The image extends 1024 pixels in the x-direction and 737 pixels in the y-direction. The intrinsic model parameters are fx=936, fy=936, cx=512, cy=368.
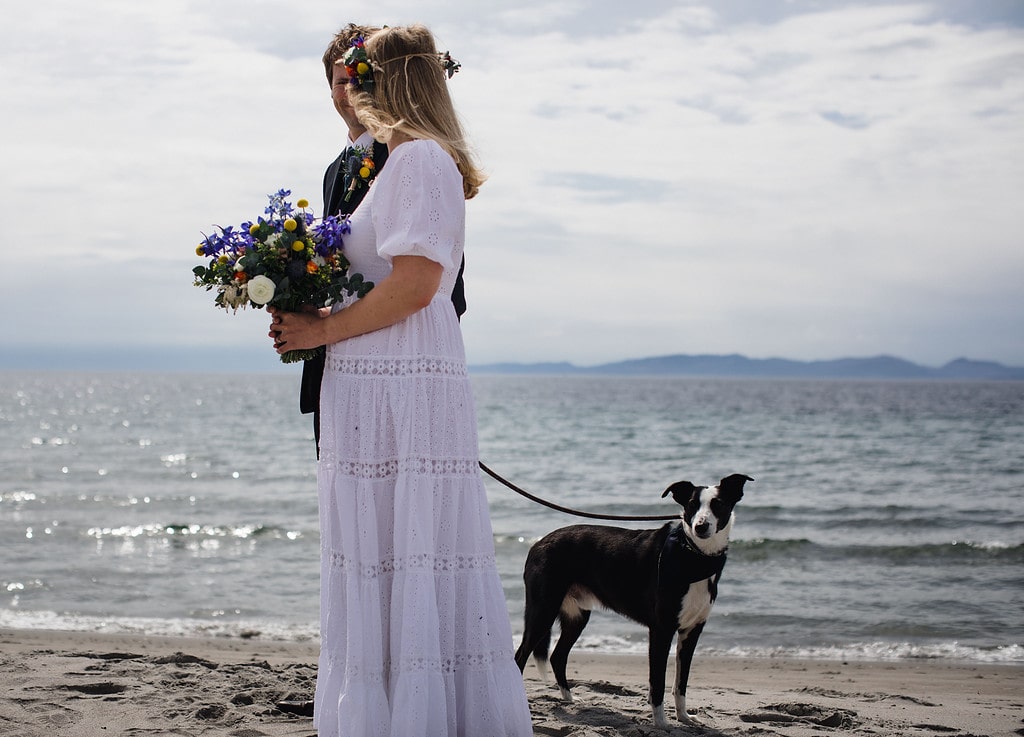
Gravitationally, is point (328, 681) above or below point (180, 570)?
above

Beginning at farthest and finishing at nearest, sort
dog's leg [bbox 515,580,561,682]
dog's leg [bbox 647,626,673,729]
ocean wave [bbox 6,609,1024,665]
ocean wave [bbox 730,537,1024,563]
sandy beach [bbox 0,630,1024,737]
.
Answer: ocean wave [bbox 730,537,1024,563], ocean wave [bbox 6,609,1024,665], dog's leg [bbox 515,580,561,682], dog's leg [bbox 647,626,673,729], sandy beach [bbox 0,630,1024,737]

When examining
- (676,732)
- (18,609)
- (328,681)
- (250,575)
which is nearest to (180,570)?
(250,575)

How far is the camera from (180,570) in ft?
32.4

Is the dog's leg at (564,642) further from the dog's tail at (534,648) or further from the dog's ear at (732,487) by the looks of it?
the dog's ear at (732,487)

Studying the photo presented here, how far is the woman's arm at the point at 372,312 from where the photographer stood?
286 centimetres

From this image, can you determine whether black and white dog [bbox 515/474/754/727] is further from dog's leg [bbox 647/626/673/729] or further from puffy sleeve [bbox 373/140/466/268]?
puffy sleeve [bbox 373/140/466/268]

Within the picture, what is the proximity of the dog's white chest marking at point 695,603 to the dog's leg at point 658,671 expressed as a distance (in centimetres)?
10

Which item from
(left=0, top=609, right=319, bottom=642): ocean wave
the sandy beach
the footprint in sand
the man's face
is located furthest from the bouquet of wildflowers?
(left=0, top=609, right=319, bottom=642): ocean wave

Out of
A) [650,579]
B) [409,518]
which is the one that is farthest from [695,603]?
[409,518]

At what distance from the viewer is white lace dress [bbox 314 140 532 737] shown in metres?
2.88

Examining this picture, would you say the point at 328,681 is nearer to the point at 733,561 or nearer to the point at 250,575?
the point at 250,575

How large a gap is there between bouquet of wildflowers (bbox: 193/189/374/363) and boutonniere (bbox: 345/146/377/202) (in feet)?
0.88

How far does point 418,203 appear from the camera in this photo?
281 centimetres

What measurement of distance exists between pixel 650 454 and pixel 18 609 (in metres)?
17.7
